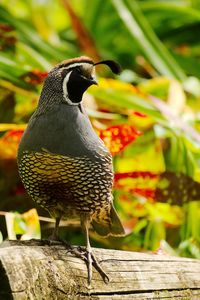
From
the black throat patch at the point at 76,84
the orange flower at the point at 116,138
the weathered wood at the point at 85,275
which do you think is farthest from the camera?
the orange flower at the point at 116,138

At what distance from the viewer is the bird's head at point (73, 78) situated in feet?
7.14

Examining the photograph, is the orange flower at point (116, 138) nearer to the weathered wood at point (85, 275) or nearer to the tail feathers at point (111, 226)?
the tail feathers at point (111, 226)

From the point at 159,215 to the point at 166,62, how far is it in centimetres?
105

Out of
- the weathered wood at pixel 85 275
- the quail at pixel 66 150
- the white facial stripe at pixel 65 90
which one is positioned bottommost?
the weathered wood at pixel 85 275

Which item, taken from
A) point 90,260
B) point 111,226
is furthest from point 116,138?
point 90,260

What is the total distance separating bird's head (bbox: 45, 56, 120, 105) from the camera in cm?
218

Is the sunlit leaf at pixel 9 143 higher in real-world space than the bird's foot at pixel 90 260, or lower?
higher

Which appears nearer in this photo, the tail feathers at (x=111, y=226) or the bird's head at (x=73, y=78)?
the bird's head at (x=73, y=78)

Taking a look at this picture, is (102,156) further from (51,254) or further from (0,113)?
(0,113)

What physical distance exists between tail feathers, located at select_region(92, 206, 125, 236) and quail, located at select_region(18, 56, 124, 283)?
23 centimetres

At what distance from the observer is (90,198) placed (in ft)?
7.59

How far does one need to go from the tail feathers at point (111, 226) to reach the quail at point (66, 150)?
0.75 ft

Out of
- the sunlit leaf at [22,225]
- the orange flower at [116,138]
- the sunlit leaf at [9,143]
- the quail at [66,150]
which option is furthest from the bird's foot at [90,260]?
the sunlit leaf at [9,143]

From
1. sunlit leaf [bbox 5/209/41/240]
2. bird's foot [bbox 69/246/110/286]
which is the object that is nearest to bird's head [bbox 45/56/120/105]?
bird's foot [bbox 69/246/110/286]
